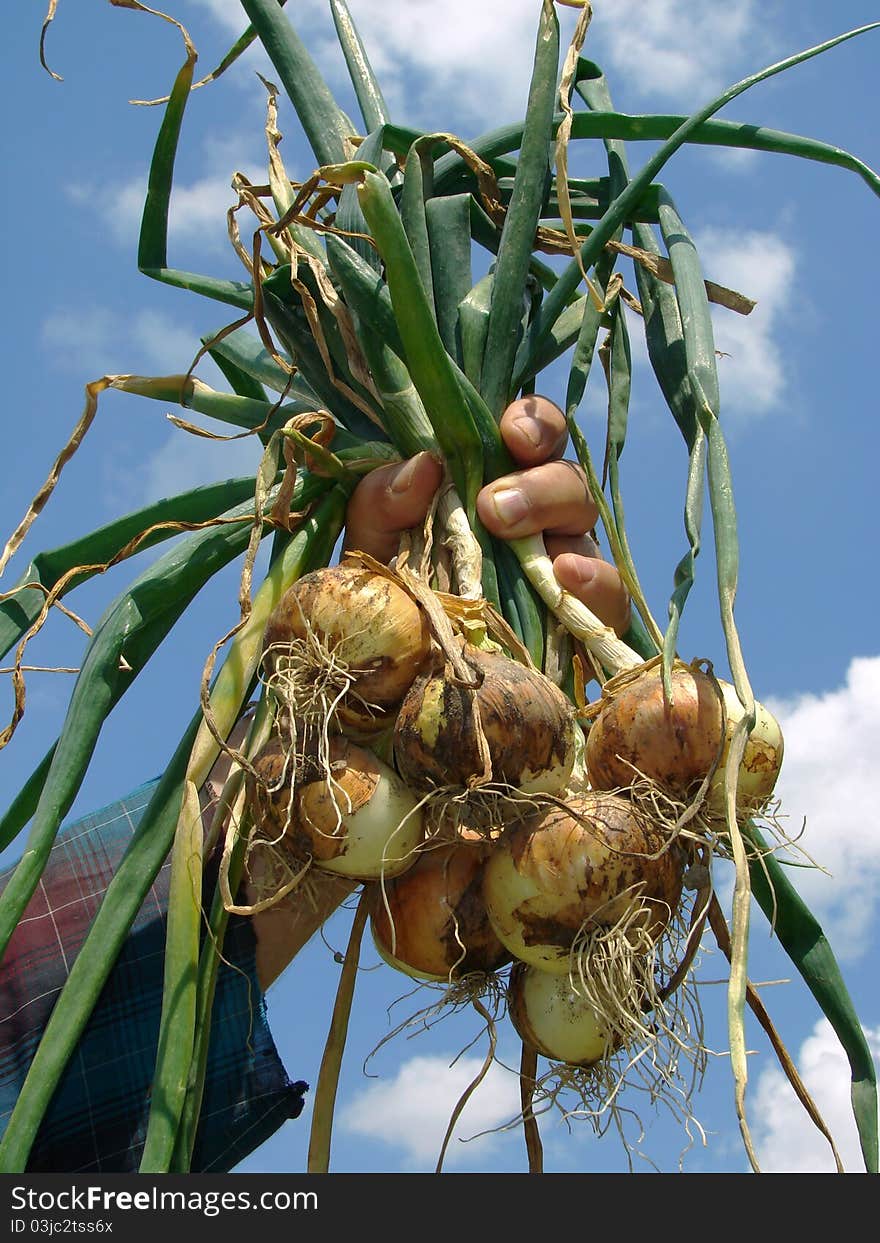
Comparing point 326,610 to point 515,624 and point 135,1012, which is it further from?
point 135,1012

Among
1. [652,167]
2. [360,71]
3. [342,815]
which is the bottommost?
[342,815]

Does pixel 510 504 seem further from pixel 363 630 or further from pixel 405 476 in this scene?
pixel 363 630

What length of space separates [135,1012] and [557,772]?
57 cm

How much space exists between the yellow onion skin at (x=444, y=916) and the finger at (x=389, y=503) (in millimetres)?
369

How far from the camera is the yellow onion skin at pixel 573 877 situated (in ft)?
3.79

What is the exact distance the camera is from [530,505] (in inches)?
55.9

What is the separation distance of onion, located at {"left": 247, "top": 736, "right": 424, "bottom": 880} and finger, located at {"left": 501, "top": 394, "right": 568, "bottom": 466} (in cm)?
41

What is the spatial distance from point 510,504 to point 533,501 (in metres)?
0.03

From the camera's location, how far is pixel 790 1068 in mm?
1282

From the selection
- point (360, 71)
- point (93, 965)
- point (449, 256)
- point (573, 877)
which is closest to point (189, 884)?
point (93, 965)

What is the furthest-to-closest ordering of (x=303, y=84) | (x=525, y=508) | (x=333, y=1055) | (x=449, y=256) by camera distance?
(x=303, y=84)
(x=449, y=256)
(x=525, y=508)
(x=333, y=1055)

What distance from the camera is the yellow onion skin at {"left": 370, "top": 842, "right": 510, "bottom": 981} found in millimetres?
1235

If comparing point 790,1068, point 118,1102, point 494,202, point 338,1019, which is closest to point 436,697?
point 338,1019

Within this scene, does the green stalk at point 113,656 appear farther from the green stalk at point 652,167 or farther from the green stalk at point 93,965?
the green stalk at point 652,167
